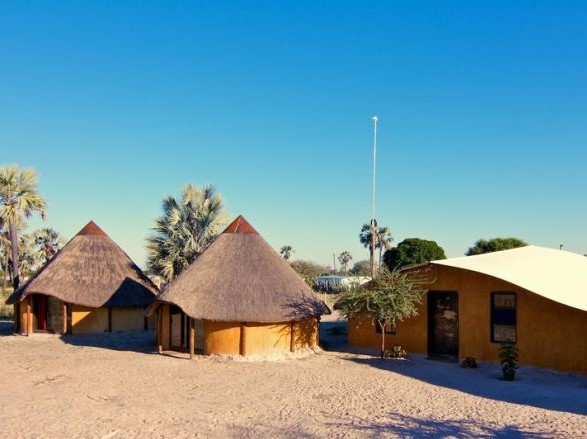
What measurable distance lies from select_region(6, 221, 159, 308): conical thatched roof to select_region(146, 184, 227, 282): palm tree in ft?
4.10

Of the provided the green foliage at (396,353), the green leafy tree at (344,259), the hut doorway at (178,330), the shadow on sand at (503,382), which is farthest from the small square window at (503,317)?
the green leafy tree at (344,259)

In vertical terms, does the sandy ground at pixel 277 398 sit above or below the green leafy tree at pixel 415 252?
below

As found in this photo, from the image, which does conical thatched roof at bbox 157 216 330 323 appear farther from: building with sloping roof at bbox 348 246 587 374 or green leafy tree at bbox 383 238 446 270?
green leafy tree at bbox 383 238 446 270

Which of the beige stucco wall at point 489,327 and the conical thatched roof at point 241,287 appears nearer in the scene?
the beige stucco wall at point 489,327

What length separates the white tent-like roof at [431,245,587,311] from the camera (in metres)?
15.1

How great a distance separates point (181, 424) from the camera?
409 inches

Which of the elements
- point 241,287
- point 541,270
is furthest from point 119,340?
point 541,270

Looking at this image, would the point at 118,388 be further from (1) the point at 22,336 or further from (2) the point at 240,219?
(1) the point at 22,336

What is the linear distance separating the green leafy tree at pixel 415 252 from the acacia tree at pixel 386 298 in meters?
23.7

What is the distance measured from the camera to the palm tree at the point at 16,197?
93.7 ft

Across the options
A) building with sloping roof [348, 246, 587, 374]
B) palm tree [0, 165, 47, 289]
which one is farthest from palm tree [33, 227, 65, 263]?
building with sloping roof [348, 246, 587, 374]

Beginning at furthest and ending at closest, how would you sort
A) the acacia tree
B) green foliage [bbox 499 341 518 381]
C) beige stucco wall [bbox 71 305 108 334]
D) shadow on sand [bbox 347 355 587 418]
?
beige stucco wall [bbox 71 305 108 334]
the acacia tree
green foliage [bbox 499 341 518 381]
shadow on sand [bbox 347 355 587 418]

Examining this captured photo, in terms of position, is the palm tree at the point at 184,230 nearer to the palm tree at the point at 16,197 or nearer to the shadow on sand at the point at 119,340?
the shadow on sand at the point at 119,340

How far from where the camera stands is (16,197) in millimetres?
29266
